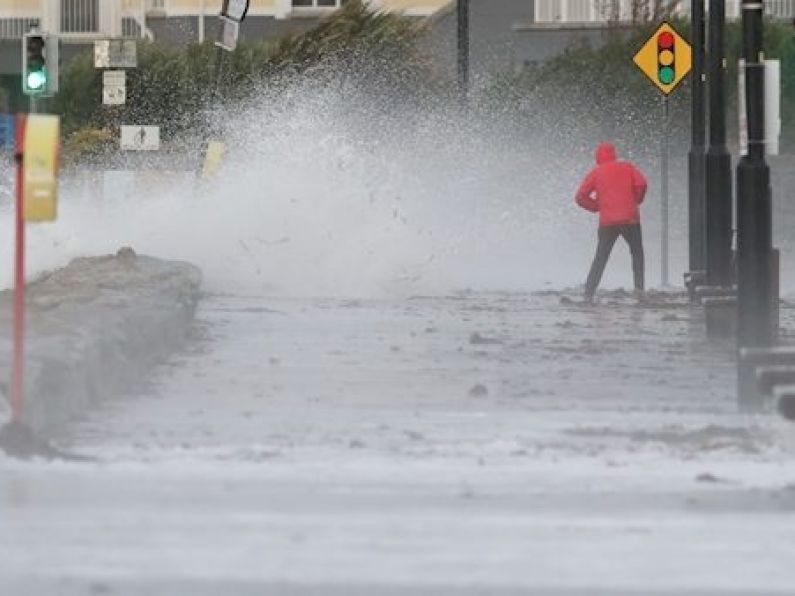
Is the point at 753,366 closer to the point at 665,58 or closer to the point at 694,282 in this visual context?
the point at 694,282

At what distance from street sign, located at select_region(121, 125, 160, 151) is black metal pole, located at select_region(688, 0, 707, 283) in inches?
592

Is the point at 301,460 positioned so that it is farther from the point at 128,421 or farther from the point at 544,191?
the point at 544,191

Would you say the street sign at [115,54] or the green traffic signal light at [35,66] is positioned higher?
the street sign at [115,54]

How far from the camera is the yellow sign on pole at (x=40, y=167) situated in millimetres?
12641

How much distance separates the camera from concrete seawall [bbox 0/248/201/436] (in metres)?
13.7

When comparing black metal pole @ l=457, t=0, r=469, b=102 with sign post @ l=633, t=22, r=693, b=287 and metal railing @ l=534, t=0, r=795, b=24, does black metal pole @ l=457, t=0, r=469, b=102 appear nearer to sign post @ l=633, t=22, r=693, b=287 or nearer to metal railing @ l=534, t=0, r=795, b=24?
sign post @ l=633, t=22, r=693, b=287

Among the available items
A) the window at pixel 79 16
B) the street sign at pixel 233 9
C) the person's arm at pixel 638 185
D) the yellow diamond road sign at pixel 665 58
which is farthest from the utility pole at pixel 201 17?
the person's arm at pixel 638 185

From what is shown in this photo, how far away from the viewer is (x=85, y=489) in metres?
11.4

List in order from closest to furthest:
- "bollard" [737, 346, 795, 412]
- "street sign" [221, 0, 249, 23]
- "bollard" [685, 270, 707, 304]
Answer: "bollard" [737, 346, 795, 412], "bollard" [685, 270, 707, 304], "street sign" [221, 0, 249, 23]

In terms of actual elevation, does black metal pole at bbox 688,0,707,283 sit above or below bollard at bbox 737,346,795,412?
above

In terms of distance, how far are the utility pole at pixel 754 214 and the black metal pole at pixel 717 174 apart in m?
6.71

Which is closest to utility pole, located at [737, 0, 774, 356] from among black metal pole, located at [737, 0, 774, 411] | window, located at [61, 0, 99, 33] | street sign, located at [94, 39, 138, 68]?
black metal pole, located at [737, 0, 774, 411]

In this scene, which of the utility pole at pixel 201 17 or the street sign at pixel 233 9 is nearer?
the street sign at pixel 233 9

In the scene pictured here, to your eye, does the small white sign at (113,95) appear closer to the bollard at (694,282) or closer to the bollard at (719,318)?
the bollard at (694,282)
